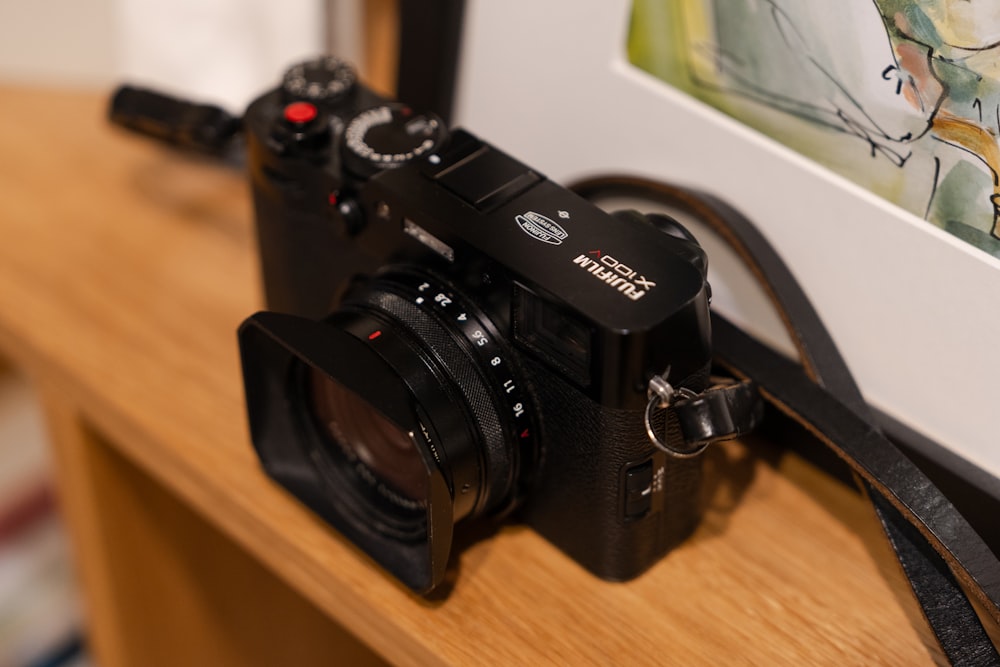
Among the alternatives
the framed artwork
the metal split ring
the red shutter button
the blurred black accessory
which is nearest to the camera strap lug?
the metal split ring

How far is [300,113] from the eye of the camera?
21.4 inches

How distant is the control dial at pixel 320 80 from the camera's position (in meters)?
0.56

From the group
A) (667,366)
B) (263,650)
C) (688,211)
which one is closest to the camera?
(667,366)

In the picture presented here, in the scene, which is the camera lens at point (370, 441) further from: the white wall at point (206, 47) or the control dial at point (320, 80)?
the white wall at point (206, 47)

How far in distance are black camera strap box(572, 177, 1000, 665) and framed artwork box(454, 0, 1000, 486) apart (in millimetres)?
21

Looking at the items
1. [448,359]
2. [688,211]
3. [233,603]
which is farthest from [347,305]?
[233,603]

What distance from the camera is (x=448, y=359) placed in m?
0.48

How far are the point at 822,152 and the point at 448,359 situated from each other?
0.19 meters

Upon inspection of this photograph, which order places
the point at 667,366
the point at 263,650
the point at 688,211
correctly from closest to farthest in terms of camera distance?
the point at 667,366 → the point at 688,211 → the point at 263,650

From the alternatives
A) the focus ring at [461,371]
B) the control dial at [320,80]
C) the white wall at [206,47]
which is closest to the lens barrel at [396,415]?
the focus ring at [461,371]

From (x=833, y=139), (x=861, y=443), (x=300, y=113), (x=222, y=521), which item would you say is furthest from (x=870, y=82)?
(x=222, y=521)

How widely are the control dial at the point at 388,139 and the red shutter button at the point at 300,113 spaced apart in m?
0.02

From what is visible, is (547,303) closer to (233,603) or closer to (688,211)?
(688,211)

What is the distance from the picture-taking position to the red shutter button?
54 cm
